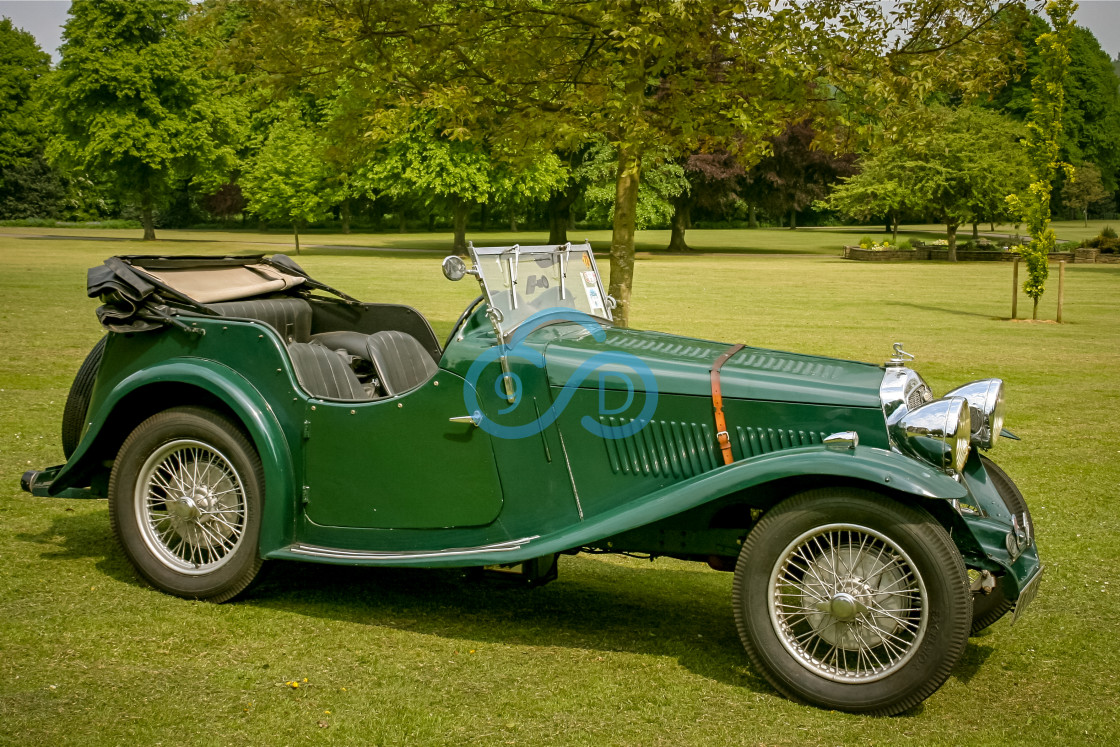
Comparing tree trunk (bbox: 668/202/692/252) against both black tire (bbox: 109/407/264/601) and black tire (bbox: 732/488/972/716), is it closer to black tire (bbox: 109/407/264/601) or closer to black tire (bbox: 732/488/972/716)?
black tire (bbox: 109/407/264/601)

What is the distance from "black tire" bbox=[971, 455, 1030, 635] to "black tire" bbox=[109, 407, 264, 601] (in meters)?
3.51

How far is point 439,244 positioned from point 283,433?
174 feet

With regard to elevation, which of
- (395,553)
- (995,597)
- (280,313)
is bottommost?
(995,597)

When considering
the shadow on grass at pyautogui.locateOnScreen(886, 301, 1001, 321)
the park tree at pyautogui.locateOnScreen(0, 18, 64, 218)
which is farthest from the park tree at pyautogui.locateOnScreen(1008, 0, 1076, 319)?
the park tree at pyautogui.locateOnScreen(0, 18, 64, 218)

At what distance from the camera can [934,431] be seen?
420 cm

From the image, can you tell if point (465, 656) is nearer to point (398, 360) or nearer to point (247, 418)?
point (247, 418)

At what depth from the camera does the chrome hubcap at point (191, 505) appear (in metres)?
5.15

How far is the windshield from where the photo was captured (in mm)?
4852

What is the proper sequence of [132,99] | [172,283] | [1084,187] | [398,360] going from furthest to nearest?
[1084,187] → [132,99] → [398,360] → [172,283]

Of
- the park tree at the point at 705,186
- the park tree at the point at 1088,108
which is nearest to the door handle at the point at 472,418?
the park tree at the point at 705,186

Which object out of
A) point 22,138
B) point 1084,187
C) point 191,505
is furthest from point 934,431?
point 1084,187

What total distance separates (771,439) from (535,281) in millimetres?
1521

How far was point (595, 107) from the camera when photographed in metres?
11.6

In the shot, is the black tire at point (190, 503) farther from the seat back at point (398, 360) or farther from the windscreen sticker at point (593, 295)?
the windscreen sticker at point (593, 295)
